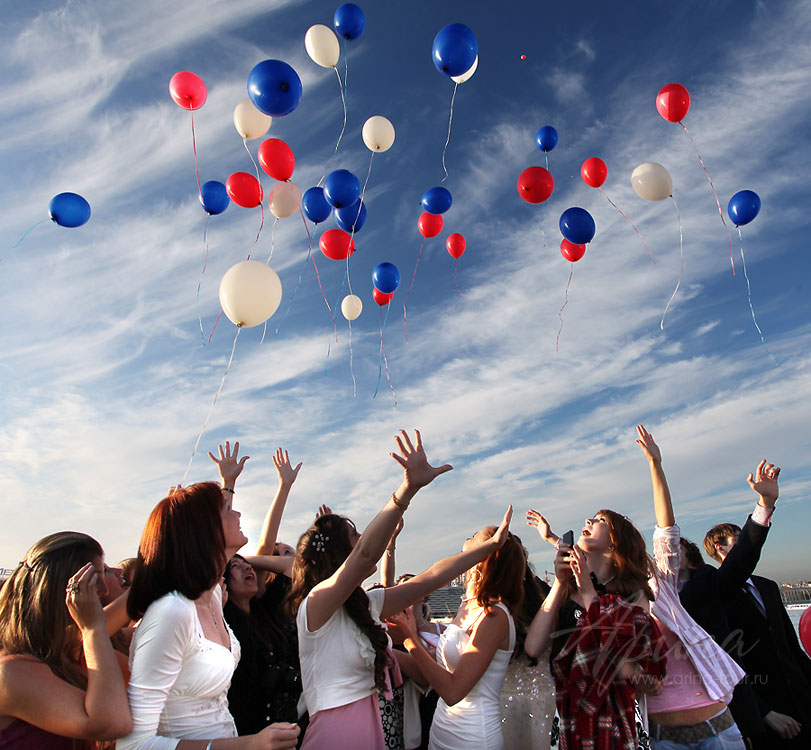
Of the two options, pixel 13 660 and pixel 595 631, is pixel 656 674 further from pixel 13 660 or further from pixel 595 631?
pixel 13 660

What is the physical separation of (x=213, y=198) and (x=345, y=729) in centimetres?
475

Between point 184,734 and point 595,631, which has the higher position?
point 595,631

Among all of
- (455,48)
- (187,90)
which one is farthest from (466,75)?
(187,90)

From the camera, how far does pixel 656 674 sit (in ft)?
8.44

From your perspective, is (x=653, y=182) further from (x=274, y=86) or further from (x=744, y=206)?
(x=274, y=86)

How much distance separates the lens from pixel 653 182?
552 centimetres

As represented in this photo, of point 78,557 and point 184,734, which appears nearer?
point 184,734

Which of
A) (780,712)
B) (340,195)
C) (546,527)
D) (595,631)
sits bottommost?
(780,712)

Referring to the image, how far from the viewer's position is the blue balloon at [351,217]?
18.3ft

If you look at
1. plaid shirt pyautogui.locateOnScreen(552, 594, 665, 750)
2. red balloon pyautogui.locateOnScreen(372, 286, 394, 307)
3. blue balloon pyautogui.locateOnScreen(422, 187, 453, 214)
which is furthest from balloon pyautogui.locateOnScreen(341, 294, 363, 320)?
plaid shirt pyautogui.locateOnScreen(552, 594, 665, 750)

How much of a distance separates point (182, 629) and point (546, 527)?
217 cm

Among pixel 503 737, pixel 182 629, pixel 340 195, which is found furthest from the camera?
pixel 340 195

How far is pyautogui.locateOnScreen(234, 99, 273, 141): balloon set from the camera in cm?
545

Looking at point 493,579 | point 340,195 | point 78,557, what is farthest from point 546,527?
point 340,195
